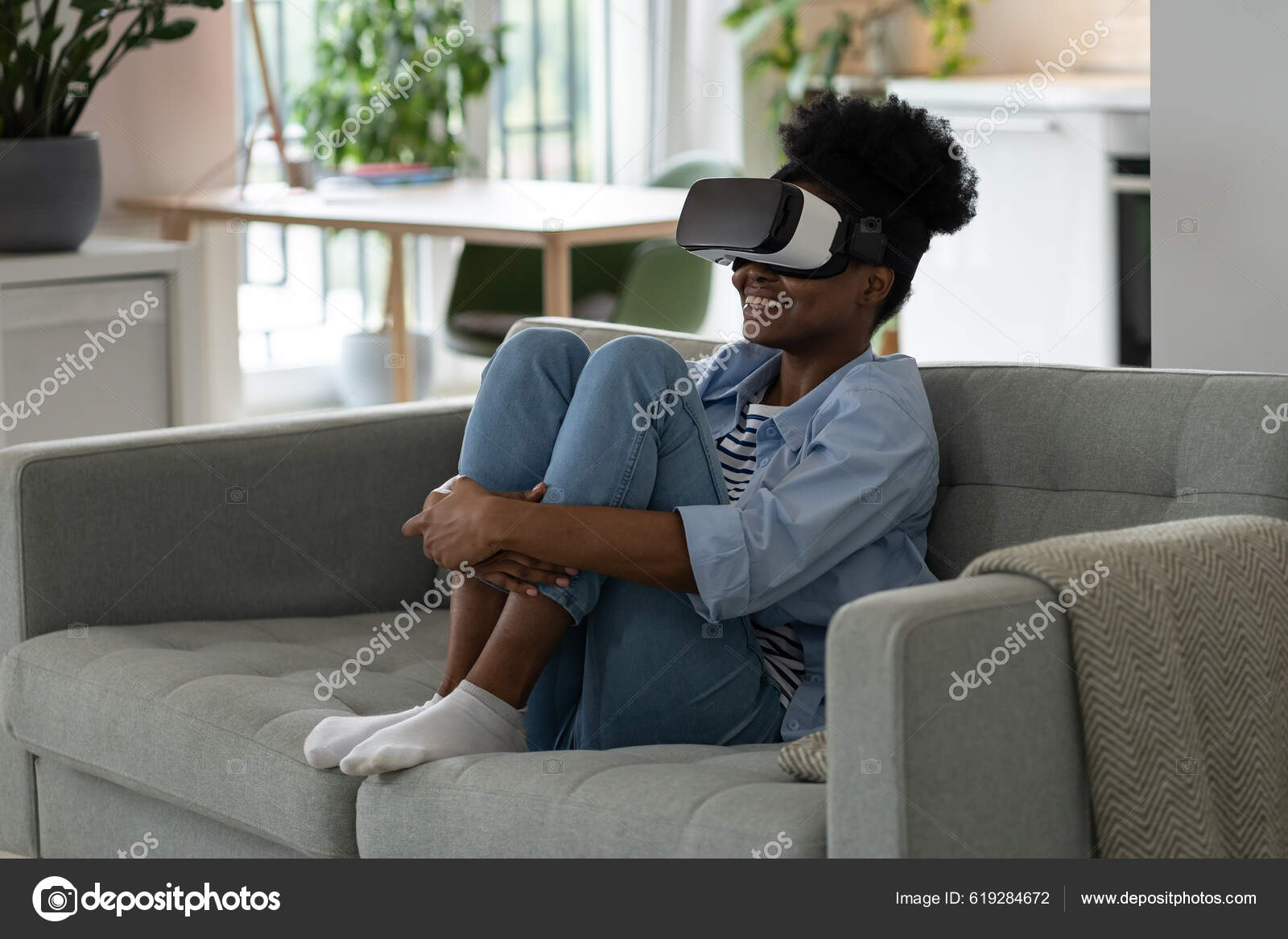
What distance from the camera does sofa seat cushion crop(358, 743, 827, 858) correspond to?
4.28 ft

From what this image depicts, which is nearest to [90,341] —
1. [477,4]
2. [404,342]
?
[404,342]

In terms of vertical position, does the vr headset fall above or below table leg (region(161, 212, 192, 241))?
below

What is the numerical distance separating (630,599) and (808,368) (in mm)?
363

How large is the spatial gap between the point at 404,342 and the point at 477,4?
1354 mm

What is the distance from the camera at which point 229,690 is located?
171cm

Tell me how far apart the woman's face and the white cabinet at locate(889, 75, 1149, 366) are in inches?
106

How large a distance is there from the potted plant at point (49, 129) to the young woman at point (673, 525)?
156cm

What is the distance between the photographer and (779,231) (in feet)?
5.59

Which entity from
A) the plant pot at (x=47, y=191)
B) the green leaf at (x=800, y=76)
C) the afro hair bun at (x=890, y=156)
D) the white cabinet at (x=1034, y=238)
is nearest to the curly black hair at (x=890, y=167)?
the afro hair bun at (x=890, y=156)

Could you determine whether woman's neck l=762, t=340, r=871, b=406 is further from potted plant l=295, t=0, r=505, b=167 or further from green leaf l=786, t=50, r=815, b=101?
green leaf l=786, t=50, r=815, b=101

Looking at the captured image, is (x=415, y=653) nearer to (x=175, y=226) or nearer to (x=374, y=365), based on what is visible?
(x=175, y=226)
